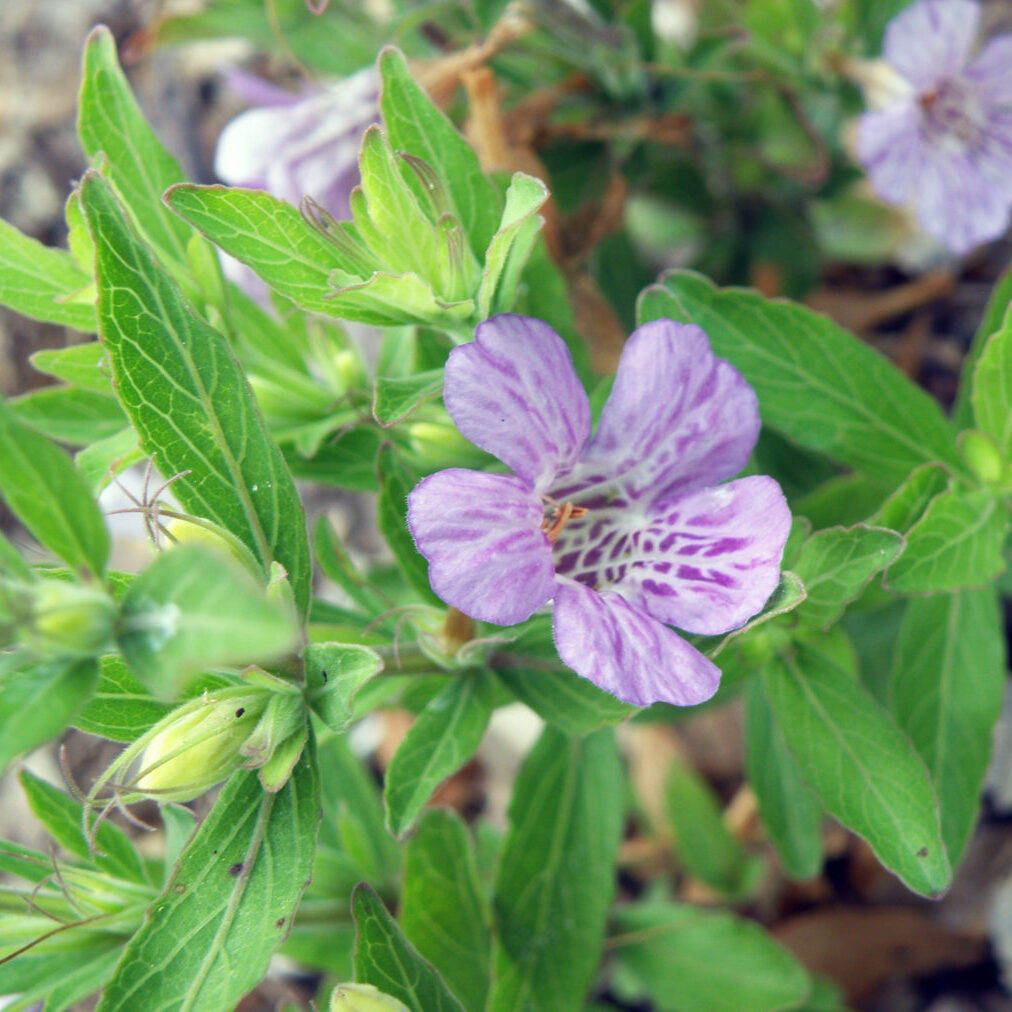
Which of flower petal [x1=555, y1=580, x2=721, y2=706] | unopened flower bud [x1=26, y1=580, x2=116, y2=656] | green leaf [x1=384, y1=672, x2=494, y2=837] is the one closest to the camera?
unopened flower bud [x1=26, y1=580, x2=116, y2=656]

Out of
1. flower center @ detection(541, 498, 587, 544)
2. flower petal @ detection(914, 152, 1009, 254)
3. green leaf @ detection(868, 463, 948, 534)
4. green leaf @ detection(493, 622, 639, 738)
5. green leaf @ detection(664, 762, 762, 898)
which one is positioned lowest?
green leaf @ detection(664, 762, 762, 898)

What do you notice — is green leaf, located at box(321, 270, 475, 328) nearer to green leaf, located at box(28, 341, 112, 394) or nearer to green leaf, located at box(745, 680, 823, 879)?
green leaf, located at box(28, 341, 112, 394)

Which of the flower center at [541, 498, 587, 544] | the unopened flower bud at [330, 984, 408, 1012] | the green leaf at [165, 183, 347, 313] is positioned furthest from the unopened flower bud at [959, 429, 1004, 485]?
the unopened flower bud at [330, 984, 408, 1012]

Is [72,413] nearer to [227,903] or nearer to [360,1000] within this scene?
[227,903]

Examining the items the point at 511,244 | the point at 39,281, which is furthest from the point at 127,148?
the point at 511,244

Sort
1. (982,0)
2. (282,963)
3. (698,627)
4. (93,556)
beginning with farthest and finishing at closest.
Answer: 1. (982,0)
2. (282,963)
3. (698,627)
4. (93,556)

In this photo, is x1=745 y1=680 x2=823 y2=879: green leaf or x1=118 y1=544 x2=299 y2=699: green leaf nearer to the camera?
x1=118 y1=544 x2=299 y2=699: green leaf

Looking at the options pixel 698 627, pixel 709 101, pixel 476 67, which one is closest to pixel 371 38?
pixel 476 67

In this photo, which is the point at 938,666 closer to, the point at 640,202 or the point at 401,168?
the point at 401,168
